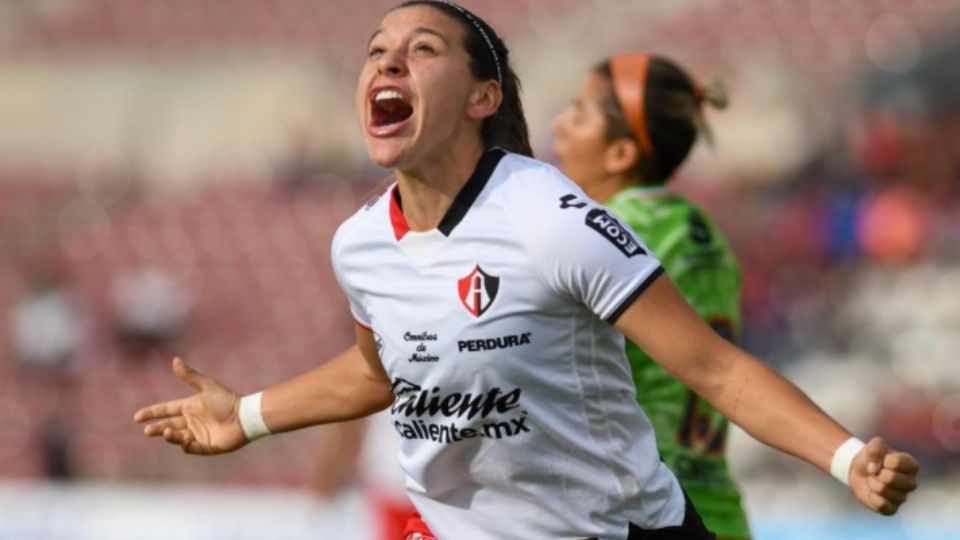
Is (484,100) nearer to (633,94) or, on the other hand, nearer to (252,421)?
(252,421)

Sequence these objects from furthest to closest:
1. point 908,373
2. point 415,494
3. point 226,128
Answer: point 226,128, point 908,373, point 415,494

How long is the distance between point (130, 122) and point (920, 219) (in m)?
10.9

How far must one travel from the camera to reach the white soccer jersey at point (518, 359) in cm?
355

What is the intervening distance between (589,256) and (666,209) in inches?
68.2

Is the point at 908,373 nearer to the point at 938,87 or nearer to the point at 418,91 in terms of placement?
the point at 938,87

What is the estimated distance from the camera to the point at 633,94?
211 inches

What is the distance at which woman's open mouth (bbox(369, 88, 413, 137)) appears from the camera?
12.2 feet

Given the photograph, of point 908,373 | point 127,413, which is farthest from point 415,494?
A: point 127,413

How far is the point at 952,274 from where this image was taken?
12344mm

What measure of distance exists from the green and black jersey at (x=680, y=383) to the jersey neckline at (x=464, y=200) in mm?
1234

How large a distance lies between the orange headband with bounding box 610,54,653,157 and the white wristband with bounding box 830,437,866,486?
2132 millimetres

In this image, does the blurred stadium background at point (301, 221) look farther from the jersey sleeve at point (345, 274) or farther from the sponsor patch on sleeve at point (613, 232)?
the sponsor patch on sleeve at point (613, 232)

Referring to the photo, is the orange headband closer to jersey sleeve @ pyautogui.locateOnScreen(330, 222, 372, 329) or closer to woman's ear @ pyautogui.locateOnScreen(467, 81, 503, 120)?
woman's ear @ pyautogui.locateOnScreen(467, 81, 503, 120)

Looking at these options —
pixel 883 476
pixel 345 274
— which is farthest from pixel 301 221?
pixel 883 476
